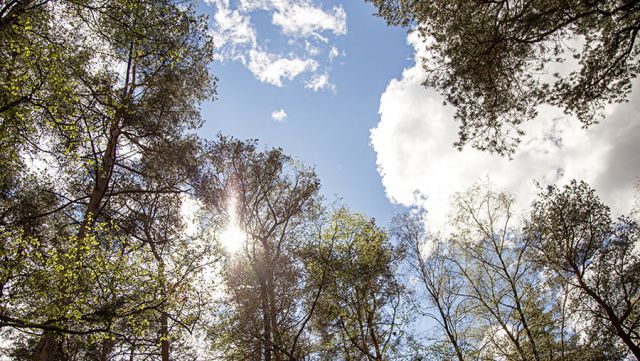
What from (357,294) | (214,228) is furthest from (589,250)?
(214,228)

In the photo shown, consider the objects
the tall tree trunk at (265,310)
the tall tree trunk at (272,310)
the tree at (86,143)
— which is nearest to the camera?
the tree at (86,143)

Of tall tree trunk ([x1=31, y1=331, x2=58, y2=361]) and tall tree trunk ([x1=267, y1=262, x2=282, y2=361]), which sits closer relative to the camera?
tall tree trunk ([x1=31, y1=331, x2=58, y2=361])

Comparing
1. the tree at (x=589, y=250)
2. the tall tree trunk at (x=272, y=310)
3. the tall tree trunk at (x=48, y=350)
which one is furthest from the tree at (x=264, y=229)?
the tree at (x=589, y=250)

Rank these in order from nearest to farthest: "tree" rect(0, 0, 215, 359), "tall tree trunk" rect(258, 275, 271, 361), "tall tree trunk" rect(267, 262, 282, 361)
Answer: "tree" rect(0, 0, 215, 359) < "tall tree trunk" rect(267, 262, 282, 361) < "tall tree trunk" rect(258, 275, 271, 361)

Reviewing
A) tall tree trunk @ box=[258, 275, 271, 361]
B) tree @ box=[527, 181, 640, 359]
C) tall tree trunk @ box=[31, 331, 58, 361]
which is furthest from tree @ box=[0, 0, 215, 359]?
tree @ box=[527, 181, 640, 359]

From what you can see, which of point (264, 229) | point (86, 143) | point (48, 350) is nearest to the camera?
point (48, 350)

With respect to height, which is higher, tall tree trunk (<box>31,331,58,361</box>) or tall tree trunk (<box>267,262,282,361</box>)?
tall tree trunk (<box>267,262,282,361</box>)

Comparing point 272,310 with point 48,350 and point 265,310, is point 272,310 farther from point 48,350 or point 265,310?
point 48,350

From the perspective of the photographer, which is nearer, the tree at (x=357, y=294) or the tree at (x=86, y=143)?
the tree at (x=86, y=143)

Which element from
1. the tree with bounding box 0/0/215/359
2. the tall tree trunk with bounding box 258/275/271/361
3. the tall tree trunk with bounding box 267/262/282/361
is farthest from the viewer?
the tall tree trunk with bounding box 258/275/271/361

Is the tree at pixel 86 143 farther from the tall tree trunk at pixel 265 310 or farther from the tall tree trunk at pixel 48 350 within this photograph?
the tall tree trunk at pixel 265 310

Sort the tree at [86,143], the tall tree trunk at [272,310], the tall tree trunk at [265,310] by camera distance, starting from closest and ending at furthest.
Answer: the tree at [86,143] < the tall tree trunk at [272,310] < the tall tree trunk at [265,310]

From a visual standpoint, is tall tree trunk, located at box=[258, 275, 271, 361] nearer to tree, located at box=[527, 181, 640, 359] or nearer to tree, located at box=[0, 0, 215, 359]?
tree, located at box=[0, 0, 215, 359]

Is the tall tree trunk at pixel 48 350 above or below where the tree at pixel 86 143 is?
below
